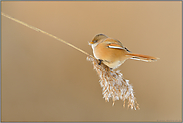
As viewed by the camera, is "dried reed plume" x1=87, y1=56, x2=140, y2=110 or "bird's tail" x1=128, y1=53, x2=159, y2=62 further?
"dried reed plume" x1=87, y1=56, x2=140, y2=110

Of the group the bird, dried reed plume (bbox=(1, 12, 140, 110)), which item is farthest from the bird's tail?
dried reed plume (bbox=(1, 12, 140, 110))

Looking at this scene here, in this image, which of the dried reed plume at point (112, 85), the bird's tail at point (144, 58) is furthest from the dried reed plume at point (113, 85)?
the bird's tail at point (144, 58)

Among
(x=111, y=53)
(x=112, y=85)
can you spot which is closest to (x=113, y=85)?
(x=112, y=85)

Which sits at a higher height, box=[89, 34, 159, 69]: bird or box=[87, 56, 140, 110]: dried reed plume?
box=[89, 34, 159, 69]: bird

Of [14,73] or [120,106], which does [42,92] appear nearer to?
[14,73]

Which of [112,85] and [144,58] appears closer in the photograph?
[144,58]

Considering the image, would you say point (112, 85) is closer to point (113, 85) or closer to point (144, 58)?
point (113, 85)

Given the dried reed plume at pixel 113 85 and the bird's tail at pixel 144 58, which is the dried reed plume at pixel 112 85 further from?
the bird's tail at pixel 144 58

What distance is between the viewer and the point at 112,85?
560 mm

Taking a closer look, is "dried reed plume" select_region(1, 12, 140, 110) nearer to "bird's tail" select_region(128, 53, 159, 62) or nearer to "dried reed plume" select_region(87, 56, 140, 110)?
"dried reed plume" select_region(87, 56, 140, 110)

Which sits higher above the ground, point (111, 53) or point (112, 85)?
point (111, 53)

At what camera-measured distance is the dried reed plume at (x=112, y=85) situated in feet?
1.79

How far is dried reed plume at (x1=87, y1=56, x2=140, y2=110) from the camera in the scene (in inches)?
21.5

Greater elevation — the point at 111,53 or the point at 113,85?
the point at 111,53
